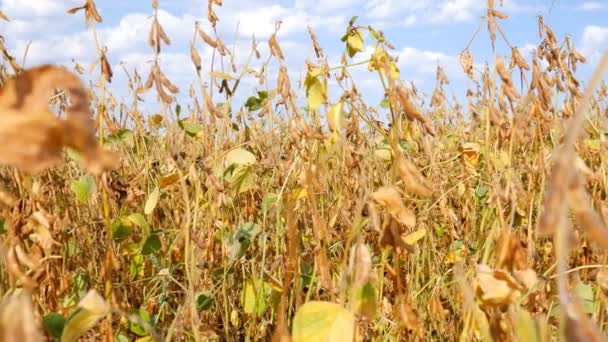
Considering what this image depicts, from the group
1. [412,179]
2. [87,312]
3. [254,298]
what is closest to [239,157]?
[254,298]

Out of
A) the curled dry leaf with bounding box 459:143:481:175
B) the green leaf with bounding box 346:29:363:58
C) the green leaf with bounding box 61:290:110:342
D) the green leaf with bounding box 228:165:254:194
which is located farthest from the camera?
the curled dry leaf with bounding box 459:143:481:175

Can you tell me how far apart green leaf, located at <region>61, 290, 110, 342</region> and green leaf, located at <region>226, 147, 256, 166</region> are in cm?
67

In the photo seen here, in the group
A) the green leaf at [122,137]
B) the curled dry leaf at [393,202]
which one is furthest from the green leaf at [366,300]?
the green leaf at [122,137]

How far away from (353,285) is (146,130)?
5.57 feet

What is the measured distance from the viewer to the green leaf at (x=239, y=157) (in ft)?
4.07

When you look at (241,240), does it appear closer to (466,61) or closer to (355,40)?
(355,40)

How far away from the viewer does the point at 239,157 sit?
1.26m

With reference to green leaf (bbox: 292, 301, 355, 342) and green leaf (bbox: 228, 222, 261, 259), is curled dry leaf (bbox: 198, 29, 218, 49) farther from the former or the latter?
green leaf (bbox: 292, 301, 355, 342)

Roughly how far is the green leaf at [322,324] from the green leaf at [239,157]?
64 cm

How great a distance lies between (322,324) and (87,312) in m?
0.20

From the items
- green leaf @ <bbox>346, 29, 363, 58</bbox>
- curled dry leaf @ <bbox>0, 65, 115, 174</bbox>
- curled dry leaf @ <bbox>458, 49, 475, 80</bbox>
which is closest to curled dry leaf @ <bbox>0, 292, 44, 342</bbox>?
curled dry leaf @ <bbox>0, 65, 115, 174</bbox>

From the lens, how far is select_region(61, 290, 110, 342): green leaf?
55 cm

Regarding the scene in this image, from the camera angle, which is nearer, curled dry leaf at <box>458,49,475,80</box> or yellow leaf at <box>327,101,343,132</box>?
yellow leaf at <box>327,101,343,132</box>

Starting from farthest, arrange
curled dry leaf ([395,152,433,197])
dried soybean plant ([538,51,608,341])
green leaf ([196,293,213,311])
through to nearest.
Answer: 1. green leaf ([196,293,213,311])
2. curled dry leaf ([395,152,433,197])
3. dried soybean plant ([538,51,608,341])
